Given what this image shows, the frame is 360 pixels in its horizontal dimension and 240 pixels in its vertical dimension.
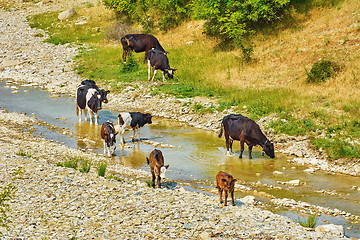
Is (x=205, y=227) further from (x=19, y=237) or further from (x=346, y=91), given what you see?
(x=346, y=91)

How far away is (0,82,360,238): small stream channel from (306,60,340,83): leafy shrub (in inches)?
254

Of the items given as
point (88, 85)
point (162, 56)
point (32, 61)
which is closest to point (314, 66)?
point (162, 56)

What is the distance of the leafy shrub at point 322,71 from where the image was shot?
23.4 meters

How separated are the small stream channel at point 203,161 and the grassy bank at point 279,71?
75.2 inches

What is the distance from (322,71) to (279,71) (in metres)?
3.16

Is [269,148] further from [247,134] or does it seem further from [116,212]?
[116,212]

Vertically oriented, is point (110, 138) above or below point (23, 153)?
above

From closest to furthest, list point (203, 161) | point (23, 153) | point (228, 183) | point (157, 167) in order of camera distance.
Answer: point (228, 183) → point (157, 167) → point (23, 153) → point (203, 161)

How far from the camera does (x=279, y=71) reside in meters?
26.2

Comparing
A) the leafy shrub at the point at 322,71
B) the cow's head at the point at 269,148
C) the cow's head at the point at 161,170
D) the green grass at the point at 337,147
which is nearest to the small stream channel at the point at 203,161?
the cow's head at the point at 269,148

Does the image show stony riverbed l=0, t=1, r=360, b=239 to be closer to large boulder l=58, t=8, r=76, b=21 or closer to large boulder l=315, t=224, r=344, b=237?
large boulder l=315, t=224, r=344, b=237

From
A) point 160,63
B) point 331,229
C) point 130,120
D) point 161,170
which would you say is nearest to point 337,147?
point 331,229

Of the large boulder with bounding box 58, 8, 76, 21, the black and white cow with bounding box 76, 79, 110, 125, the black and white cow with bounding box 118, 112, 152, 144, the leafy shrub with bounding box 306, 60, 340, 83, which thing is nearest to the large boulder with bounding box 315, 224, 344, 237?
the black and white cow with bounding box 118, 112, 152, 144

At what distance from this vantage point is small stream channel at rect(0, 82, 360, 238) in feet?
44.5
